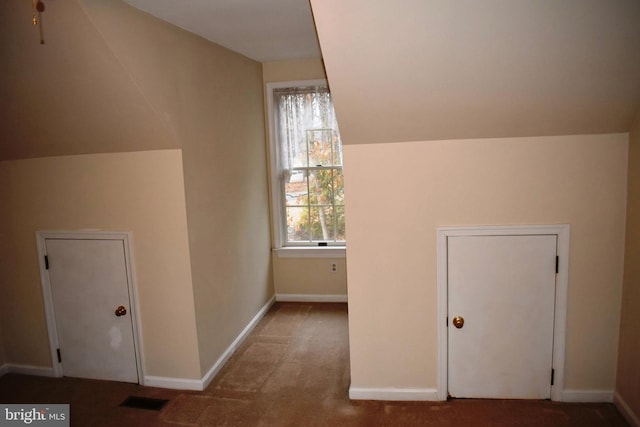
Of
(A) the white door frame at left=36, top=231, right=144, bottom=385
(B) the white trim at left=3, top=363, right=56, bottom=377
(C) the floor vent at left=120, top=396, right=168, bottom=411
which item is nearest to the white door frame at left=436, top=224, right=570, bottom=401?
(C) the floor vent at left=120, top=396, right=168, bottom=411

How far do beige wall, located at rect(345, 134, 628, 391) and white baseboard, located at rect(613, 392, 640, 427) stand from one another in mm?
98

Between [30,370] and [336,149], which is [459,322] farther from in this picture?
[30,370]

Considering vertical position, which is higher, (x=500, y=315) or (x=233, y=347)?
(x=500, y=315)

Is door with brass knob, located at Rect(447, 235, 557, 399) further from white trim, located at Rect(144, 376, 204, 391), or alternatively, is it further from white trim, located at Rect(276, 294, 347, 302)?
white trim, located at Rect(276, 294, 347, 302)

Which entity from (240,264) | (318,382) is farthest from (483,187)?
(240,264)

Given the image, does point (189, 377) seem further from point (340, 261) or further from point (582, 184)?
point (582, 184)

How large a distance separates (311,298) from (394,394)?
2084mm

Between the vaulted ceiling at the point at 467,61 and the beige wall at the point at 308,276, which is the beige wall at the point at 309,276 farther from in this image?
the vaulted ceiling at the point at 467,61

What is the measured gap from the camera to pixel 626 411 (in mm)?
2523

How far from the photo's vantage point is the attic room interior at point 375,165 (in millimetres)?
1979

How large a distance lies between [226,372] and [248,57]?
2.97m

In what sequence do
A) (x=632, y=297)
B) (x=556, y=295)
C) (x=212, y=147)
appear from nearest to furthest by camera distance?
(x=632, y=297) < (x=556, y=295) < (x=212, y=147)

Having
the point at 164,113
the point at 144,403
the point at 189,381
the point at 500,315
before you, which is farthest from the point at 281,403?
the point at 164,113

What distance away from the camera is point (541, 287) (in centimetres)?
266
